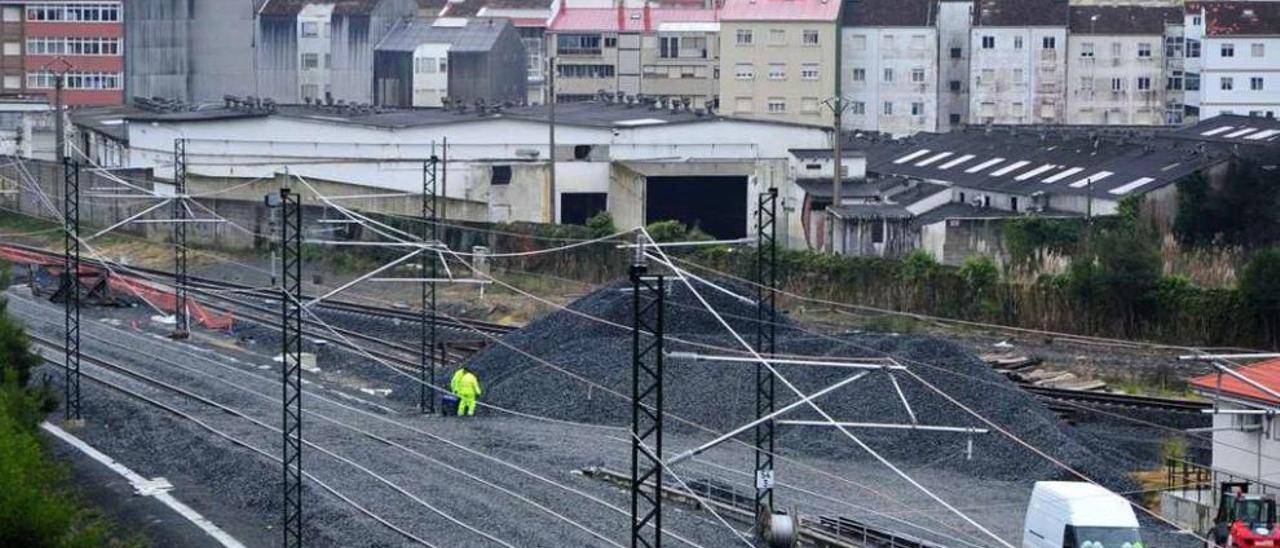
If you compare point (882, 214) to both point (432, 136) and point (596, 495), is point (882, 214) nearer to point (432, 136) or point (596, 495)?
point (432, 136)

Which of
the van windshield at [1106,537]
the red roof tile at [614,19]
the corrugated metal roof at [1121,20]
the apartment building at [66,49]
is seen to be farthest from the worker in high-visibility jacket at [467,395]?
the apartment building at [66,49]

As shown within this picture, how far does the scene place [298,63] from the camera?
2120 inches

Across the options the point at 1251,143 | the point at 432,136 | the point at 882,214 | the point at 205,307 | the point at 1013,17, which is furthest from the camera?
the point at 1013,17

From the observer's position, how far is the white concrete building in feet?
169

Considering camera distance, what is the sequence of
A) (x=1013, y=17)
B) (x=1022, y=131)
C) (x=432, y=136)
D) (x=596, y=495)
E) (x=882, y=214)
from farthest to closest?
1. (x=1013, y=17)
2. (x=1022, y=131)
3. (x=432, y=136)
4. (x=882, y=214)
5. (x=596, y=495)

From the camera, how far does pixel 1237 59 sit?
49.2 metres

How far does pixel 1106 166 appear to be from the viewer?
36.7 m

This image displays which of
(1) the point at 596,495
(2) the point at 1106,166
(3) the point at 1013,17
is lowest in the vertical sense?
(1) the point at 596,495

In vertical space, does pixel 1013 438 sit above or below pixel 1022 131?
below

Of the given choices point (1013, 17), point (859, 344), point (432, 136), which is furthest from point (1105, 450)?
point (1013, 17)

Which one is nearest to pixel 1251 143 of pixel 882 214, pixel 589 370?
pixel 882 214

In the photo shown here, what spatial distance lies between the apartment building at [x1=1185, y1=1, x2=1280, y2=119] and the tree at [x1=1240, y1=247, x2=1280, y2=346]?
2296cm

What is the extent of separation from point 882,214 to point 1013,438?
46.8 ft

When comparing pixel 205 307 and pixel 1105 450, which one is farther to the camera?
pixel 205 307
